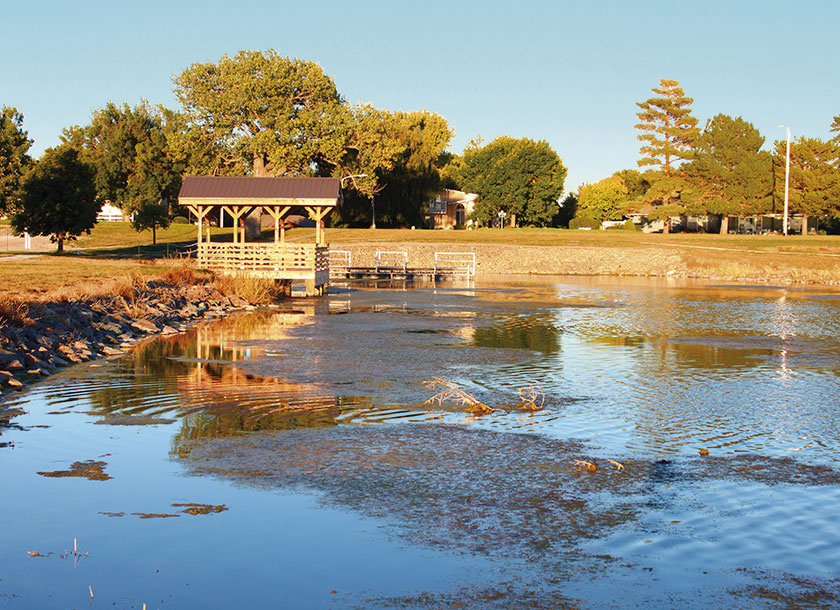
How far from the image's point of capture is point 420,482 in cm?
967

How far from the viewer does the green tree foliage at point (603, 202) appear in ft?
407

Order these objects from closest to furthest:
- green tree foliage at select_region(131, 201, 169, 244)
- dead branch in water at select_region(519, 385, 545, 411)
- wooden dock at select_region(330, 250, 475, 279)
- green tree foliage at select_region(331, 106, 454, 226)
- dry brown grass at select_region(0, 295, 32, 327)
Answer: dead branch in water at select_region(519, 385, 545, 411)
dry brown grass at select_region(0, 295, 32, 327)
wooden dock at select_region(330, 250, 475, 279)
green tree foliage at select_region(131, 201, 169, 244)
green tree foliage at select_region(331, 106, 454, 226)

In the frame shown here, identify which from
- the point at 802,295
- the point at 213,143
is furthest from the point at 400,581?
the point at 213,143

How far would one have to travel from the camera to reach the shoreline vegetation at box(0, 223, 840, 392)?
1944 cm

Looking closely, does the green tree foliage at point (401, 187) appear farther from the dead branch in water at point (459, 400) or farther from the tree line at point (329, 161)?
the dead branch in water at point (459, 400)

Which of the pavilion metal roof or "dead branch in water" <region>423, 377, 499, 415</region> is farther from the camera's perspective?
the pavilion metal roof

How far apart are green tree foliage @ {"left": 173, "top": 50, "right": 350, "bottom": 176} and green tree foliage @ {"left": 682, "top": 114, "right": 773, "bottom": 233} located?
4285cm

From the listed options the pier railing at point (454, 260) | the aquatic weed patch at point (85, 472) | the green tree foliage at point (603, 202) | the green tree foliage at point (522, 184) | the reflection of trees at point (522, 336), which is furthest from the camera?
the green tree foliage at point (603, 202)

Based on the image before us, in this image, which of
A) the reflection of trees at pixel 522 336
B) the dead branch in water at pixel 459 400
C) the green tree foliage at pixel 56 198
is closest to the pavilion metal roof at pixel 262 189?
the green tree foliage at pixel 56 198

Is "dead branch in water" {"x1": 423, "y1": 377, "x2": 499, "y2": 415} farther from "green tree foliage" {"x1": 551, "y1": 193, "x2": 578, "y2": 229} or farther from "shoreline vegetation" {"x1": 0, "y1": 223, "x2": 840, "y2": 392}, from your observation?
"green tree foliage" {"x1": 551, "y1": 193, "x2": 578, "y2": 229}

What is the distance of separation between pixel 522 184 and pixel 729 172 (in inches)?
986

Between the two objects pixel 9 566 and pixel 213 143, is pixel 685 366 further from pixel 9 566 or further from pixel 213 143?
pixel 213 143

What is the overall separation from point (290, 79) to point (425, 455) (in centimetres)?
6584

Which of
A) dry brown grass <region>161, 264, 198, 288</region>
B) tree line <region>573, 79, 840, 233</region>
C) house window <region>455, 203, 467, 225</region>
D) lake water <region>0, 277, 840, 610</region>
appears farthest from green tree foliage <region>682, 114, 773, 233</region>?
lake water <region>0, 277, 840, 610</region>
